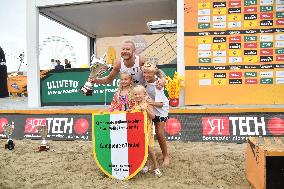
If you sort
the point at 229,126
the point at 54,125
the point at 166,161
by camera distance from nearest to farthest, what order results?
the point at 166,161 → the point at 229,126 → the point at 54,125

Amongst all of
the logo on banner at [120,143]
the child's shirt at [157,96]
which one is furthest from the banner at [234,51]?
the logo on banner at [120,143]

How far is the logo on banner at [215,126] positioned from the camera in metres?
5.95

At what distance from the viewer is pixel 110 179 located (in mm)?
3889

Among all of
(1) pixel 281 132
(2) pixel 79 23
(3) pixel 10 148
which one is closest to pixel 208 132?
(1) pixel 281 132

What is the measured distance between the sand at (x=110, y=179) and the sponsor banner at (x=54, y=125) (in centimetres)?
82

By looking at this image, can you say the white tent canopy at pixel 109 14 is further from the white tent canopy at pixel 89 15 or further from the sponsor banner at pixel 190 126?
the sponsor banner at pixel 190 126

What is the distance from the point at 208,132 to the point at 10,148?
12.5 feet

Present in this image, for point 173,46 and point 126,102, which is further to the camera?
point 173,46

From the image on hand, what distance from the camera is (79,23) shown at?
49.0 feet

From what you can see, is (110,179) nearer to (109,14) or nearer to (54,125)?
(54,125)

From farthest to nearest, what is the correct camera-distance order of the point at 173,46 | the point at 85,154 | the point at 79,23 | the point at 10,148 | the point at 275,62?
the point at 173,46 < the point at 79,23 < the point at 275,62 < the point at 10,148 < the point at 85,154

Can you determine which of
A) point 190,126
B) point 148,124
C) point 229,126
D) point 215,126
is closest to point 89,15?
point 190,126

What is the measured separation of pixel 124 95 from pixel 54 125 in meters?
3.08

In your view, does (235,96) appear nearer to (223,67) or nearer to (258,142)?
(223,67)
